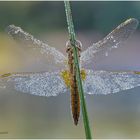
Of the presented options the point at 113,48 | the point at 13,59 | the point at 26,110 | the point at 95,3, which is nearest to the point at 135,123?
the point at 26,110

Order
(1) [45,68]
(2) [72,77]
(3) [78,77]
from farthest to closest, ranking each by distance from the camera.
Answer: (1) [45,68] < (2) [72,77] < (3) [78,77]

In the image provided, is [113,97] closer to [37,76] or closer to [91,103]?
[91,103]

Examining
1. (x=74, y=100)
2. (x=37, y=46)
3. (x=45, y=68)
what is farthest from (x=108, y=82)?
(x=45, y=68)

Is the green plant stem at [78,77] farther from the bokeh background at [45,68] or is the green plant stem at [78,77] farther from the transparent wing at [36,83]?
the bokeh background at [45,68]

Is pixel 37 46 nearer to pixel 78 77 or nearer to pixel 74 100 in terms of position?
pixel 74 100

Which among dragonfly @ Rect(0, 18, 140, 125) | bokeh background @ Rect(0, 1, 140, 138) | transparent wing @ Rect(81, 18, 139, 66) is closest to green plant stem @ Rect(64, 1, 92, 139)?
dragonfly @ Rect(0, 18, 140, 125)
